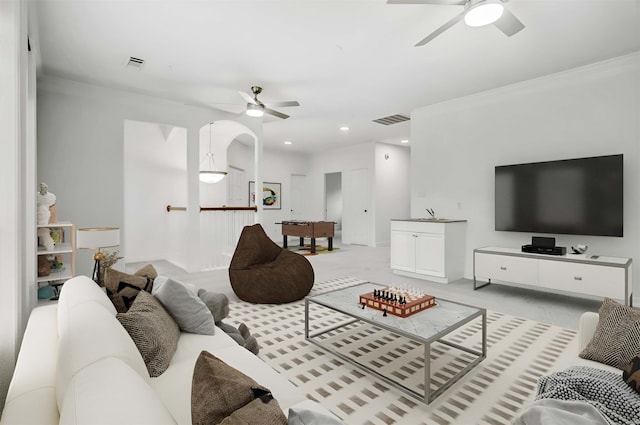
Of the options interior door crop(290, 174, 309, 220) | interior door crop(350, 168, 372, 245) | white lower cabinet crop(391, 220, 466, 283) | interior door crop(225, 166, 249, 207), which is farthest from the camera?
interior door crop(290, 174, 309, 220)

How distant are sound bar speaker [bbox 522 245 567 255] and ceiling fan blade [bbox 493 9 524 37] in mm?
2499

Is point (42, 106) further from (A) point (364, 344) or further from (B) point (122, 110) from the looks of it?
(A) point (364, 344)

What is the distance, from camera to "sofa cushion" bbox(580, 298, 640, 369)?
1.46 meters

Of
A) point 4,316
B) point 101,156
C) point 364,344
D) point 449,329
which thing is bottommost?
point 364,344

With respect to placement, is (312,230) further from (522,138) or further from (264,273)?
(522,138)

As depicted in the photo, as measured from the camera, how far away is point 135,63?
12.2ft

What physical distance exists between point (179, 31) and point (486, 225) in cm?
450

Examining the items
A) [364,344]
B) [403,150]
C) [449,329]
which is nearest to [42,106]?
[364,344]

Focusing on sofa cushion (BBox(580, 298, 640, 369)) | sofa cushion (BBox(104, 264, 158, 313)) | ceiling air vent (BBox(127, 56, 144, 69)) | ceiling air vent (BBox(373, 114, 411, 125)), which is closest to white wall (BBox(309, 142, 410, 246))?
ceiling air vent (BBox(373, 114, 411, 125))

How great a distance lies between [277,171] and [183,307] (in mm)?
8005

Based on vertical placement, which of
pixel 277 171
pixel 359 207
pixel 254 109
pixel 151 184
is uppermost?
pixel 254 109

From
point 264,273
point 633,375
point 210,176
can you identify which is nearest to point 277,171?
point 210,176

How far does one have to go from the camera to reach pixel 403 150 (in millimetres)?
9172

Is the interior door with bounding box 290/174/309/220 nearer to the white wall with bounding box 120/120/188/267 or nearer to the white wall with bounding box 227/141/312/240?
the white wall with bounding box 227/141/312/240
